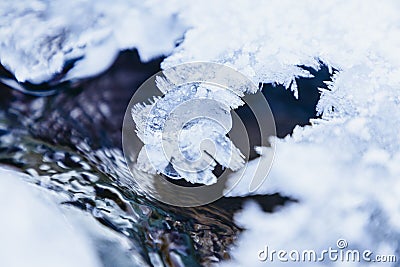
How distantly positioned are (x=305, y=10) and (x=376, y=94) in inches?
6.2

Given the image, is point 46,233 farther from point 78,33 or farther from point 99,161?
point 78,33

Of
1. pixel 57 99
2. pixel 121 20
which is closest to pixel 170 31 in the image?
pixel 121 20

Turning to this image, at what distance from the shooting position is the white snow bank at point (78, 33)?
722 mm

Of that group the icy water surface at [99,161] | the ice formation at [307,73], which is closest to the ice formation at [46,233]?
the icy water surface at [99,161]

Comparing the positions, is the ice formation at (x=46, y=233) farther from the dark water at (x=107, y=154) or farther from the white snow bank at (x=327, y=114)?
the white snow bank at (x=327, y=114)

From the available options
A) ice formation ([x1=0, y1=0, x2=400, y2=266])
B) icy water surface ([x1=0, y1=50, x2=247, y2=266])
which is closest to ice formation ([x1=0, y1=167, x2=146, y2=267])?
icy water surface ([x1=0, y1=50, x2=247, y2=266])

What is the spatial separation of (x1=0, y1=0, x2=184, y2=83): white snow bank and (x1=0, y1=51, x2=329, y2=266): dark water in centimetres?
2

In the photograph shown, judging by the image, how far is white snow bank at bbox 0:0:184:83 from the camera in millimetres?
722

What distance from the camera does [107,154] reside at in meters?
0.69

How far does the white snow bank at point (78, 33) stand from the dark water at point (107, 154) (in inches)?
0.8

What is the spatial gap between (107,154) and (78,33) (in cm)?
17

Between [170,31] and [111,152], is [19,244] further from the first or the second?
[170,31]

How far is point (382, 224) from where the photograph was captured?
25.5 inches

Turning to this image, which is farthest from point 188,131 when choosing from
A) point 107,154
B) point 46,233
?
point 46,233
